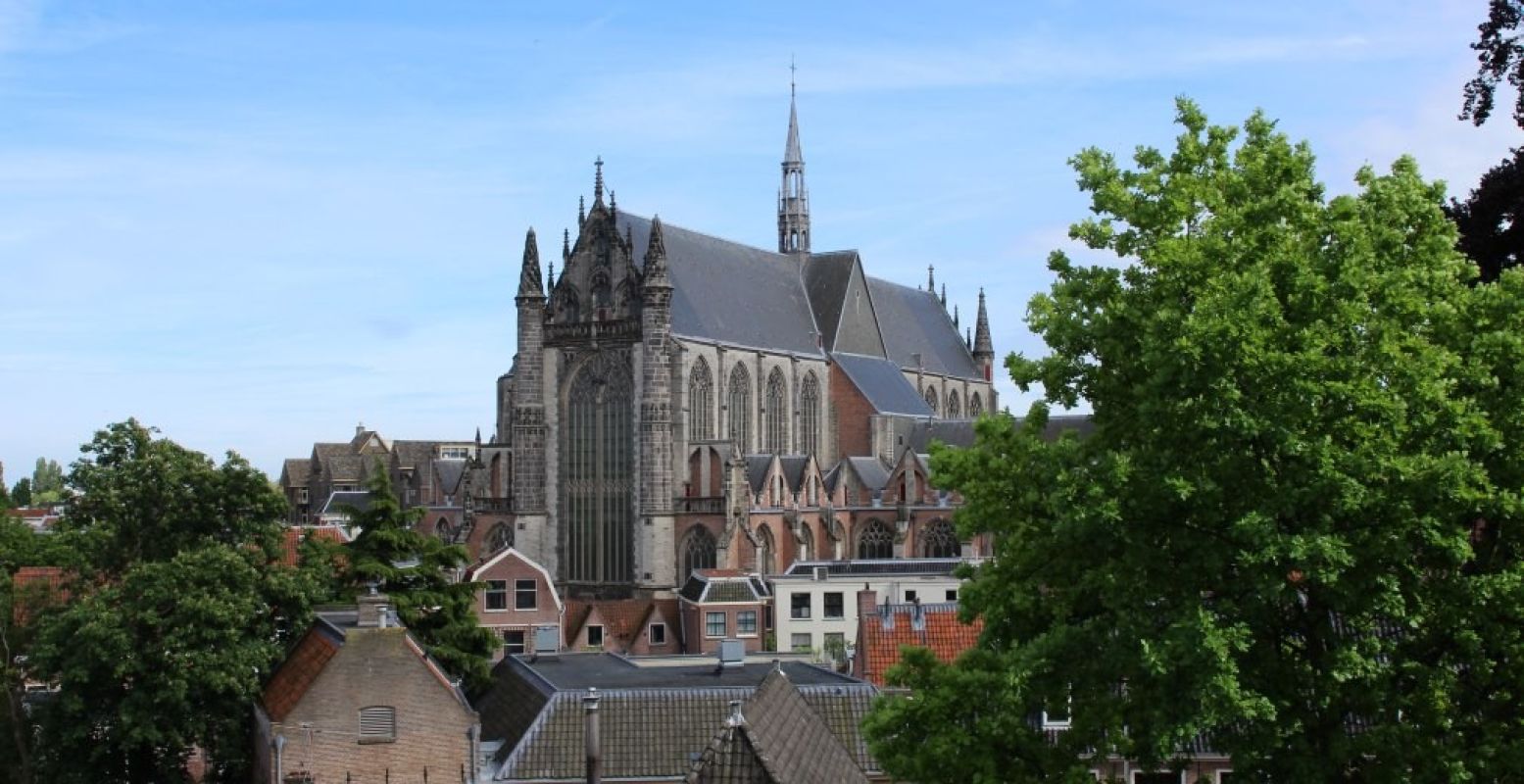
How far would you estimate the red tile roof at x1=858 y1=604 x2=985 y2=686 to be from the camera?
132 ft

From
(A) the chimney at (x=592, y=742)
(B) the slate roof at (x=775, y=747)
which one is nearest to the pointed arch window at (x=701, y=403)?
(B) the slate roof at (x=775, y=747)

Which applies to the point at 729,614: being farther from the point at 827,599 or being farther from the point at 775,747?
the point at 775,747

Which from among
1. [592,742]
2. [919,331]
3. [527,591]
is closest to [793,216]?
[919,331]

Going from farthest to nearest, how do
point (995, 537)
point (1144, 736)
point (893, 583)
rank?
1. point (893, 583)
2. point (995, 537)
3. point (1144, 736)

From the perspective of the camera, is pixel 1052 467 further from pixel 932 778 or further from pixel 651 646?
pixel 651 646

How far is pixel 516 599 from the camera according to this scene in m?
62.4

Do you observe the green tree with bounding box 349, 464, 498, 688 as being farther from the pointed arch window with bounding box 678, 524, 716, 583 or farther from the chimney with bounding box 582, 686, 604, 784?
the pointed arch window with bounding box 678, 524, 716, 583

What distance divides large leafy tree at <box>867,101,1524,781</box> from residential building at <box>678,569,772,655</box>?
150ft

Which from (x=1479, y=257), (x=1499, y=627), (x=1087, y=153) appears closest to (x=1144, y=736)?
(x=1499, y=627)

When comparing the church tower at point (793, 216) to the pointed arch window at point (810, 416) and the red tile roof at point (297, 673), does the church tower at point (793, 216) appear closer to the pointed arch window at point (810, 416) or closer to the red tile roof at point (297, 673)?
the pointed arch window at point (810, 416)

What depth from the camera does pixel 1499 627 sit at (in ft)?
57.8

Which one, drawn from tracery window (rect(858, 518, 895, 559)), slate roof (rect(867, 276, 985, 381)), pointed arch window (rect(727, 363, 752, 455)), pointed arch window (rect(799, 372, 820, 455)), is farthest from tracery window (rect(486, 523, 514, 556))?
slate roof (rect(867, 276, 985, 381))

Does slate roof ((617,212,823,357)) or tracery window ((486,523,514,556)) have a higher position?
slate roof ((617,212,823,357))

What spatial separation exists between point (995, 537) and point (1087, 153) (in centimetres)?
506
